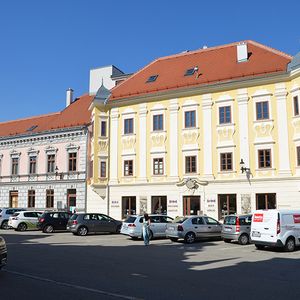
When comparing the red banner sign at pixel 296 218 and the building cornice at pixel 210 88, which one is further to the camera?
the building cornice at pixel 210 88

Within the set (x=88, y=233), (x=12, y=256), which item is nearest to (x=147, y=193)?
(x=88, y=233)

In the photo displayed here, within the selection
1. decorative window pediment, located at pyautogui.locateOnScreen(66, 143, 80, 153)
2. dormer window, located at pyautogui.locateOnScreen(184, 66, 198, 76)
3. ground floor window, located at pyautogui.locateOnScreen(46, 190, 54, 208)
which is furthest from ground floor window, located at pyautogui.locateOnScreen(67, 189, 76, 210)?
dormer window, located at pyautogui.locateOnScreen(184, 66, 198, 76)

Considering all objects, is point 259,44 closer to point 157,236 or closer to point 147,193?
point 147,193

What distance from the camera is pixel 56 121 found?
1631 inches

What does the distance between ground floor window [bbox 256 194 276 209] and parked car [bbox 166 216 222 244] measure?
6554 millimetres

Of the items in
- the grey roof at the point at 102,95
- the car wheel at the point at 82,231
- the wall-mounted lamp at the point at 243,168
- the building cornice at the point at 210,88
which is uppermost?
the grey roof at the point at 102,95

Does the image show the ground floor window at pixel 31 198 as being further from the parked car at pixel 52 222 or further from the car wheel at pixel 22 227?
A: the parked car at pixel 52 222

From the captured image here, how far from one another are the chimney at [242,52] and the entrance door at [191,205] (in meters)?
11.8

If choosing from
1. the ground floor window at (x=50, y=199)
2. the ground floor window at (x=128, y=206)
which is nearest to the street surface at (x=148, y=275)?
the ground floor window at (x=128, y=206)

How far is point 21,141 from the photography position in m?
41.9

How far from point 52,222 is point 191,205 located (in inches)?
416

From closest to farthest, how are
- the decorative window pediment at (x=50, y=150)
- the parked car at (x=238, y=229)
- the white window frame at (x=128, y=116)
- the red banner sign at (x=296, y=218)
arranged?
the red banner sign at (x=296, y=218)
the parked car at (x=238, y=229)
the white window frame at (x=128, y=116)
the decorative window pediment at (x=50, y=150)

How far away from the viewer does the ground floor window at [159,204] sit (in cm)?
3262

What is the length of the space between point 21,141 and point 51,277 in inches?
1313
